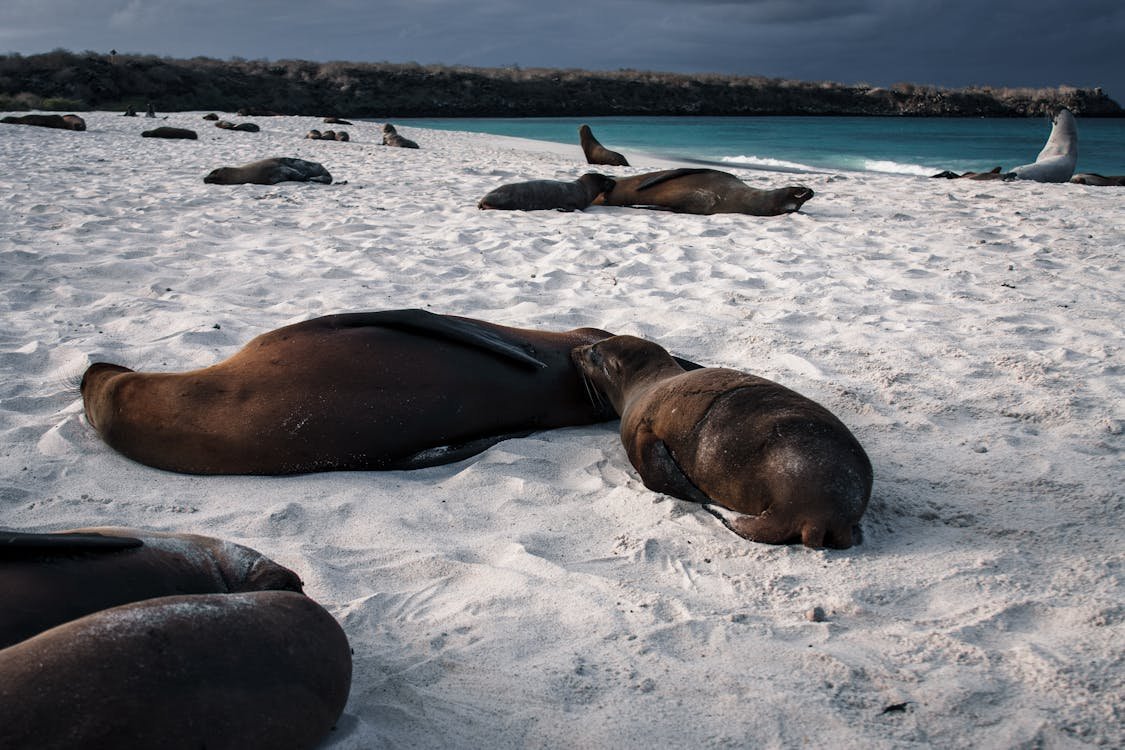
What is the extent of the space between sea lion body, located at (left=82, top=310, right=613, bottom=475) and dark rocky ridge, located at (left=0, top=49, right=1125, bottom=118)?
28422 millimetres

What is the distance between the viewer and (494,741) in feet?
6.39

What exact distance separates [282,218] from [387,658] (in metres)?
6.93

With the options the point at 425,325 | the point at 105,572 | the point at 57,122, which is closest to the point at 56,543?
the point at 105,572

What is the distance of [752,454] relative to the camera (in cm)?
314

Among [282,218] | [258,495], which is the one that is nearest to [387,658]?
[258,495]

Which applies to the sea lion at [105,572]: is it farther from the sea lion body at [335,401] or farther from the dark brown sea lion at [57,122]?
the dark brown sea lion at [57,122]

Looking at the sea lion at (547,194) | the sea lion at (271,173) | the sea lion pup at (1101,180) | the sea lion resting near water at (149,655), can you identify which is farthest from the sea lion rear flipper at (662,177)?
the sea lion resting near water at (149,655)

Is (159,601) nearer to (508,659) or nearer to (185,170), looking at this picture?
(508,659)

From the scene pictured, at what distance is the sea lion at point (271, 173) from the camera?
10.6m

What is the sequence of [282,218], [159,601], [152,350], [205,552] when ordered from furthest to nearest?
[282,218] < [152,350] < [205,552] < [159,601]

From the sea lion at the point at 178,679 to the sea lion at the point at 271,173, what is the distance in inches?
378

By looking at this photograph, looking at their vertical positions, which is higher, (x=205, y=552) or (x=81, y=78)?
(x=81, y=78)

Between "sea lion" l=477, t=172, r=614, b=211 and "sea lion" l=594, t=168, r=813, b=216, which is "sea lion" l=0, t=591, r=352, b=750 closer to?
"sea lion" l=477, t=172, r=614, b=211

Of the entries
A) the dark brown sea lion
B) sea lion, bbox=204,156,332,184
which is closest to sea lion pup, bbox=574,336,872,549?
sea lion, bbox=204,156,332,184
